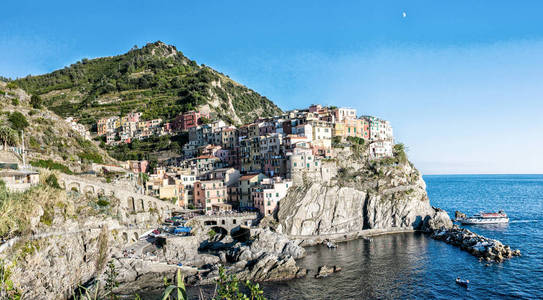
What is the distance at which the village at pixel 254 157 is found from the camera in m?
73.0

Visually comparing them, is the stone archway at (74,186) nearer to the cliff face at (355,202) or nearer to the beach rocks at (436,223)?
the cliff face at (355,202)

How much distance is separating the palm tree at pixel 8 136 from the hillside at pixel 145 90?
64.6 m

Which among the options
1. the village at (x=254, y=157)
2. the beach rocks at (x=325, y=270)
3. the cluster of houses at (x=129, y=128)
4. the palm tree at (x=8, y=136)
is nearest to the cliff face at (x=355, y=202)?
the village at (x=254, y=157)

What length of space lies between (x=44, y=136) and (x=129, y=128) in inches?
1950

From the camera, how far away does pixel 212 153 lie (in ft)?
306

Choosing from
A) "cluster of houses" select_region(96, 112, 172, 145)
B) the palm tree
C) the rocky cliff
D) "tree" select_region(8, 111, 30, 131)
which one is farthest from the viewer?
"cluster of houses" select_region(96, 112, 172, 145)

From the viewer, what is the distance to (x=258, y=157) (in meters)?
84.4

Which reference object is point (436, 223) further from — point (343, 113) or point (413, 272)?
point (343, 113)

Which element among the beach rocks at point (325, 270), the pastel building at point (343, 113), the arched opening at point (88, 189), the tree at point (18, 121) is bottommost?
the beach rocks at point (325, 270)

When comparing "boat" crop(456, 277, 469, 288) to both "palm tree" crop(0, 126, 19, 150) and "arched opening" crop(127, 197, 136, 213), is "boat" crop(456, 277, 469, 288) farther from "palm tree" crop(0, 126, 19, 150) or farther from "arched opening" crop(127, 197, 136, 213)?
"palm tree" crop(0, 126, 19, 150)

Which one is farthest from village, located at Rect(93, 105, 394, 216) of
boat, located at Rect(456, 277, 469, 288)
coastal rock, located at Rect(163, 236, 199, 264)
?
boat, located at Rect(456, 277, 469, 288)

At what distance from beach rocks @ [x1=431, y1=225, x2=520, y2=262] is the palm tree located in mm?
75285

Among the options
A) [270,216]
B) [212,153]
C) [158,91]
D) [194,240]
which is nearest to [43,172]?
[194,240]

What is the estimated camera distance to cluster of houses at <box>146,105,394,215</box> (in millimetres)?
73181
